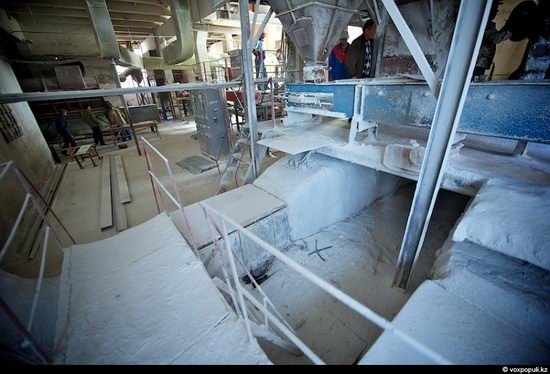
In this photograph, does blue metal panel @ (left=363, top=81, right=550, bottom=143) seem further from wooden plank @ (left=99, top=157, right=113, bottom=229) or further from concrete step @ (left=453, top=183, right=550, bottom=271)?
wooden plank @ (left=99, top=157, right=113, bottom=229)

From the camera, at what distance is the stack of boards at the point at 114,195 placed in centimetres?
479

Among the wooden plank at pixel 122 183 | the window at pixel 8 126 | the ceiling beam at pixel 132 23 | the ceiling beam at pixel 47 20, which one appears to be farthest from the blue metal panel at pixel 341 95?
the ceiling beam at pixel 132 23

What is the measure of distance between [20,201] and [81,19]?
7.72 meters

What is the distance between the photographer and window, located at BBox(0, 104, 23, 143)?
17.8ft

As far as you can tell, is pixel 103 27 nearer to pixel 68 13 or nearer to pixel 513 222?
pixel 68 13

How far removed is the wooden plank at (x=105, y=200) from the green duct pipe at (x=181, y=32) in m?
4.99

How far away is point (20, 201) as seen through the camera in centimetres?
488

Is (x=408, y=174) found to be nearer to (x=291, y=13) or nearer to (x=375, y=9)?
(x=291, y=13)

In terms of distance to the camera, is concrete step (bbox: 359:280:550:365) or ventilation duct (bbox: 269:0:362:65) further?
ventilation duct (bbox: 269:0:362:65)

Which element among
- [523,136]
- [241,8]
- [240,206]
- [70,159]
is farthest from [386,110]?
[70,159]

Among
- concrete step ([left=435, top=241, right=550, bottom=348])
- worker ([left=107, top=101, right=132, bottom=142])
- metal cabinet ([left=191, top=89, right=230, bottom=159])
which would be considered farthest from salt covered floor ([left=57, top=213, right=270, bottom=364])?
worker ([left=107, top=101, right=132, bottom=142])

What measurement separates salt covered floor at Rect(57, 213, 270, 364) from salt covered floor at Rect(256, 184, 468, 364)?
1.24m

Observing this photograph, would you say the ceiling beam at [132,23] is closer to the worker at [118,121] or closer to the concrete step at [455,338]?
the worker at [118,121]

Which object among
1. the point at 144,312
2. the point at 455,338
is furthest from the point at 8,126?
the point at 455,338
